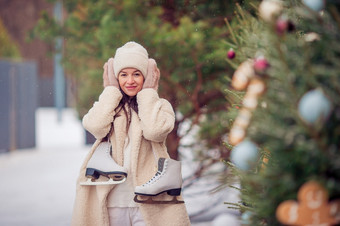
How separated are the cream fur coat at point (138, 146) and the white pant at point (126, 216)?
4 cm

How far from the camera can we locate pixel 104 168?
102 inches

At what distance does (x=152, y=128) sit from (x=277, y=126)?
4.70 feet

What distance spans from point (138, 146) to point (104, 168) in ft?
0.68

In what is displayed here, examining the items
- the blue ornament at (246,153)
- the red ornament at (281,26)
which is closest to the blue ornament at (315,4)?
the red ornament at (281,26)

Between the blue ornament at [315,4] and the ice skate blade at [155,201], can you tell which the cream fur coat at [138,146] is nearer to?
the ice skate blade at [155,201]

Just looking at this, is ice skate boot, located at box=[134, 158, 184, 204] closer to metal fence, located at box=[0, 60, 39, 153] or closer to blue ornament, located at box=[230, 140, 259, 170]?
blue ornament, located at box=[230, 140, 259, 170]

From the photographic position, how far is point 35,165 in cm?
882

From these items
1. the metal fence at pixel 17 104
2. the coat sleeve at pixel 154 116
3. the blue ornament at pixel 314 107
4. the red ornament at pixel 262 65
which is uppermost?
the red ornament at pixel 262 65

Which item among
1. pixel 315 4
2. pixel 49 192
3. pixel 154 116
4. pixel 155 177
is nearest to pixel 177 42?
pixel 154 116

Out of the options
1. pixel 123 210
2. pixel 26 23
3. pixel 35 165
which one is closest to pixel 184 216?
pixel 123 210

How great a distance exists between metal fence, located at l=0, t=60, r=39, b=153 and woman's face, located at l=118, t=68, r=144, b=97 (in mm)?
7499

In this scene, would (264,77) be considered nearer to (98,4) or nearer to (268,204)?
(268,204)

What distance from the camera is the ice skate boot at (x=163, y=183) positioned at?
252 cm

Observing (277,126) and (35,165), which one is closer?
(277,126)
